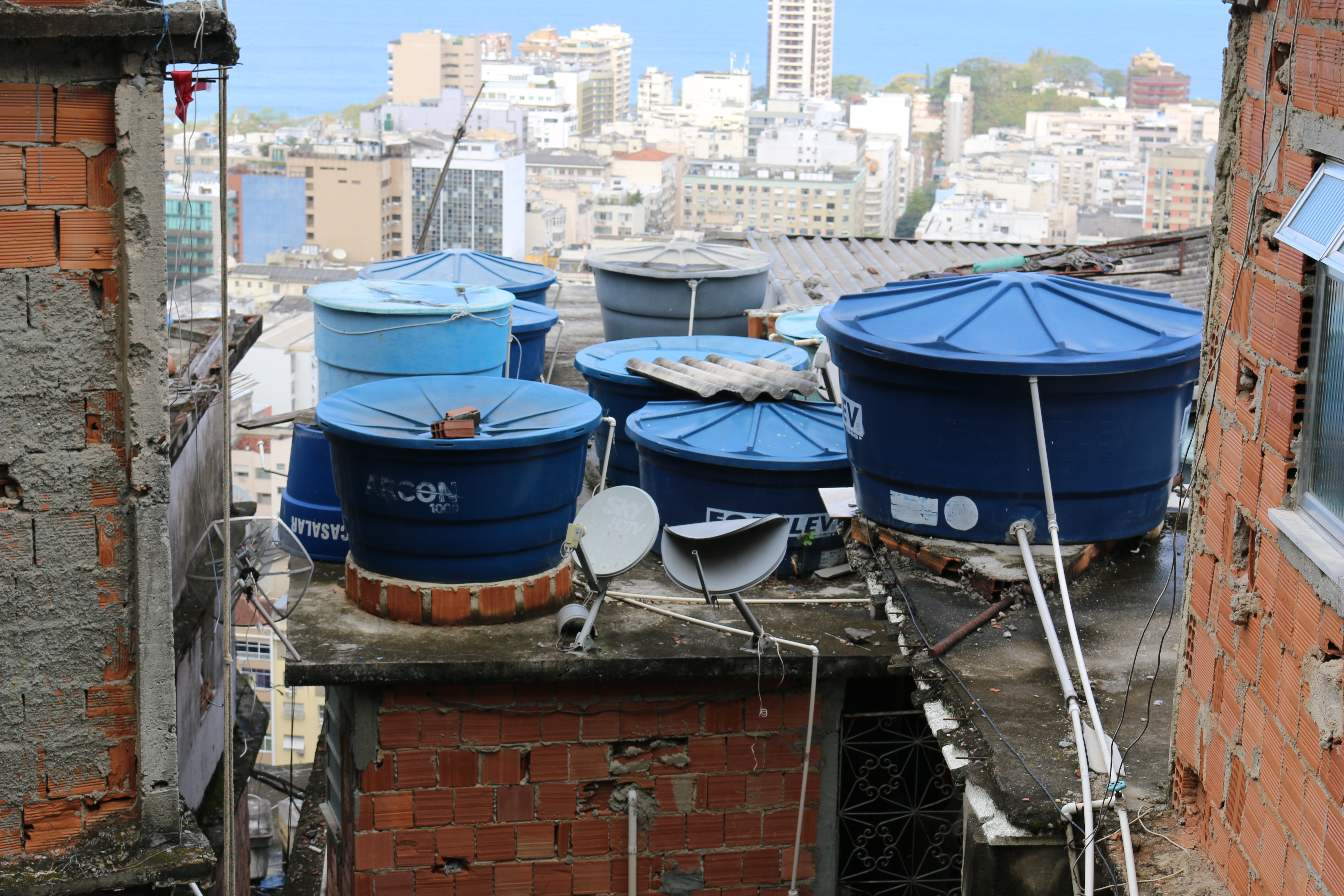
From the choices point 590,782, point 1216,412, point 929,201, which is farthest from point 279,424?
point 929,201

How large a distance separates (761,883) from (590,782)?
4.51 ft

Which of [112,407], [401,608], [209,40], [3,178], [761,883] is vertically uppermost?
[209,40]

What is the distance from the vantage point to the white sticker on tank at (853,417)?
353 inches

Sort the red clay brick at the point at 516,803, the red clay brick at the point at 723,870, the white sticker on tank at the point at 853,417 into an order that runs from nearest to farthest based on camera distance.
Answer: the red clay brick at the point at 516,803
the white sticker on tank at the point at 853,417
the red clay brick at the point at 723,870

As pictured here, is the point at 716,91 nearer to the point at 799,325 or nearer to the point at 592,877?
the point at 799,325

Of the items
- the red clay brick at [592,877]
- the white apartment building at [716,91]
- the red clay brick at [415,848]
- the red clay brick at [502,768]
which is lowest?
the red clay brick at [592,877]

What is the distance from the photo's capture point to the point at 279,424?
11.1m

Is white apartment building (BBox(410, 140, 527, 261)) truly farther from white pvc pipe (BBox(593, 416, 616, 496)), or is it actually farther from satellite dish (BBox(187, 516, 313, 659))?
satellite dish (BBox(187, 516, 313, 659))

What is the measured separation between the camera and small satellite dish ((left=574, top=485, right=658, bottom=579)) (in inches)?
332

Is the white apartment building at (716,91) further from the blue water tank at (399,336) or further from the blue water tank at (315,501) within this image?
the blue water tank at (315,501)

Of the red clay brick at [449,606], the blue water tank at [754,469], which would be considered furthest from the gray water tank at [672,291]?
the red clay brick at [449,606]

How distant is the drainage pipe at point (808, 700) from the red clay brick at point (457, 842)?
40.4 inches

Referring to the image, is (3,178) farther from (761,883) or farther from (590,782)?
(761,883)

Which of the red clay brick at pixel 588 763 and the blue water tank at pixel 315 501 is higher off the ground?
the blue water tank at pixel 315 501
